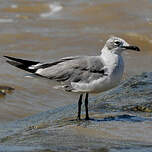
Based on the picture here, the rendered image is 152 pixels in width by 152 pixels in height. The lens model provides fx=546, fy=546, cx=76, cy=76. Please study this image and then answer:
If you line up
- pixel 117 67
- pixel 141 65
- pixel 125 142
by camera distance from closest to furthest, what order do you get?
pixel 125 142
pixel 117 67
pixel 141 65

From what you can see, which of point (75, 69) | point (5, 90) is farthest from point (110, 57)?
point (5, 90)

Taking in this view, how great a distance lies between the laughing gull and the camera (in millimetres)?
6711

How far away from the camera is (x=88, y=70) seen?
6852mm

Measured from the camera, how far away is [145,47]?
547 inches

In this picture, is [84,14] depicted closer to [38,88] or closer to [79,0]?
[79,0]

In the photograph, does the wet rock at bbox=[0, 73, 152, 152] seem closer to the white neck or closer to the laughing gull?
the laughing gull

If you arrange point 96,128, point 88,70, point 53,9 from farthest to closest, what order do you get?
point 53,9 → point 88,70 → point 96,128

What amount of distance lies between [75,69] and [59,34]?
24.9 feet

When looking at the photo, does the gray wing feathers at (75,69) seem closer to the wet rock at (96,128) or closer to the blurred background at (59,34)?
the wet rock at (96,128)

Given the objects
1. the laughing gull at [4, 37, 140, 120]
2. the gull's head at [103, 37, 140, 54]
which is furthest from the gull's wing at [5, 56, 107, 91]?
the gull's head at [103, 37, 140, 54]

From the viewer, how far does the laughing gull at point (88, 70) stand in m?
6.71

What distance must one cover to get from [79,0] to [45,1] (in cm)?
108

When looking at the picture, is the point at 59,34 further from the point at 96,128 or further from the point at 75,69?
the point at 96,128

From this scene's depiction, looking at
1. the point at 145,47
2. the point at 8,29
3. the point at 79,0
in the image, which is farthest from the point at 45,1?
the point at 145,47
